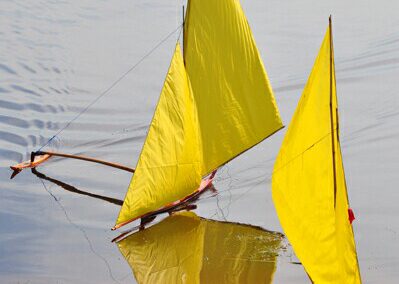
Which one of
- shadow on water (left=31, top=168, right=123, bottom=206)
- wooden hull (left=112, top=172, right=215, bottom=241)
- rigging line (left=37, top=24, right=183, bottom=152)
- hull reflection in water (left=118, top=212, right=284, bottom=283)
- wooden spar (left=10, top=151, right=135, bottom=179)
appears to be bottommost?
hull reflection in water (left=118, top=212, right=284, bottom=283)

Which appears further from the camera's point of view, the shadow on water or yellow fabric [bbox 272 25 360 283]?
the shadow on water

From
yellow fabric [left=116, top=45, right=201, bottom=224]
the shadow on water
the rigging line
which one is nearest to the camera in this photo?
yellow fabric [left=116, top=45, right=201, bottom=224]

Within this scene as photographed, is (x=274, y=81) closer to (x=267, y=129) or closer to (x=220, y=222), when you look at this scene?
(x=267, y=129)

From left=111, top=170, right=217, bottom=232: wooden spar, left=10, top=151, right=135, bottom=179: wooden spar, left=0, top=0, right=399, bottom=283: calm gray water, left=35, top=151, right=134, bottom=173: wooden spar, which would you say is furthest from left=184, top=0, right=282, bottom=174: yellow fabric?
left=10, top=151, right=135, bottom=179: wooden spar

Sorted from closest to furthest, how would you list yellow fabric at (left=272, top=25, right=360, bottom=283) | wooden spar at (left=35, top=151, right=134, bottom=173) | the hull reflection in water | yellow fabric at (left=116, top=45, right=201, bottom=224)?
1. yellow fabric at (left=272, top=25, right=360, bottom=283)
2. the hull reflection in water
3. yellow fabric at (left=116, top=45, right=201, bottom=224)
4. wooden spar at (left=35, top=151, right=134, bottom=173)

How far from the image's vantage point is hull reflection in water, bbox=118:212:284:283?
58.3 ft

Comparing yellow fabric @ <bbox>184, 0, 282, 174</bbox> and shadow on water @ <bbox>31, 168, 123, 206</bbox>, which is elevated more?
yellow fabric @ <bbox>184, 0, 282, 174</bbox>

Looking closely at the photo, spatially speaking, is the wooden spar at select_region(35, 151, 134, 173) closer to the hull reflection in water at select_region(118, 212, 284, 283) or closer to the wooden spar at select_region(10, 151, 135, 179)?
the wooden spar at select_region(10, 151, 135, 179)

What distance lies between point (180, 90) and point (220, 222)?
122 inches

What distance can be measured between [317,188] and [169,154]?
5752mm

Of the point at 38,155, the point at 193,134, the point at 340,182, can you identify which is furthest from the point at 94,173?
the point at 340,182

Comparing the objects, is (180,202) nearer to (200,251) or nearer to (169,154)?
(169,154)

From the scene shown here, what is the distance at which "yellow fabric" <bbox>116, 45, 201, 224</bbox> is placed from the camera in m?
20.2

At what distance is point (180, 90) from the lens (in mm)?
21250
